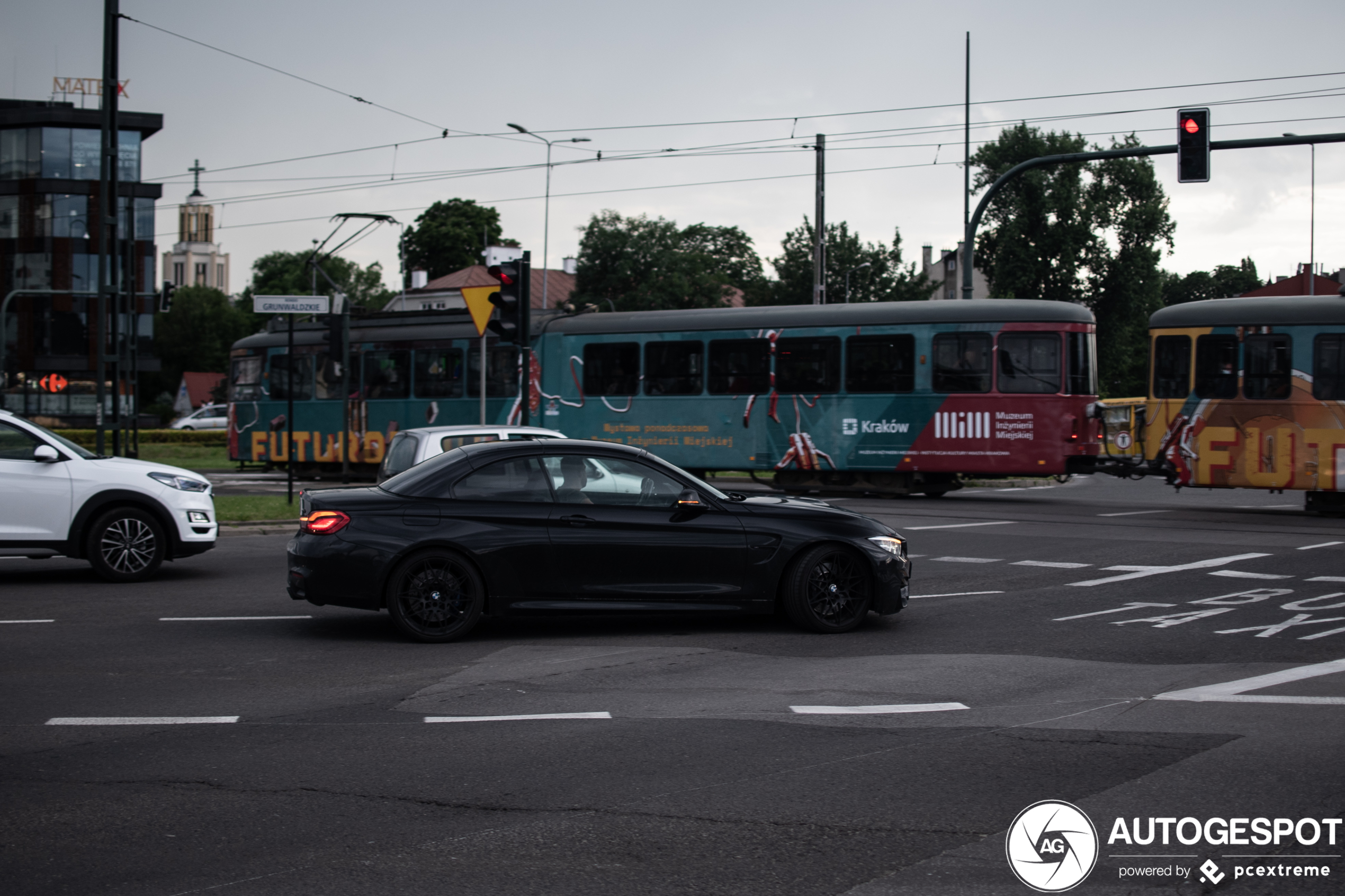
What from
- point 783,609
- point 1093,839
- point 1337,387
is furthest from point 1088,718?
point 1337,387

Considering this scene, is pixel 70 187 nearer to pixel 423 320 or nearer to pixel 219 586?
pixel 423 320

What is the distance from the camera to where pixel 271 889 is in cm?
406

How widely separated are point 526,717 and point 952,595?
5600 mm

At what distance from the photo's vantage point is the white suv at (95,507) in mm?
11266

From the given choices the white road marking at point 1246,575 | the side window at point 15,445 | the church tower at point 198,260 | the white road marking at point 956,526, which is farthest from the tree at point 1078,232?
the church tower at point 198,260

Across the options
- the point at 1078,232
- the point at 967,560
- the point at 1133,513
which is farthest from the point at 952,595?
the point at 1078,232

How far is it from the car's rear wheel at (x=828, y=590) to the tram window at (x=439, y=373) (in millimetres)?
18486

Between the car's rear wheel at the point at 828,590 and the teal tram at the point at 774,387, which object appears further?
the teal tram at the point at 774,387

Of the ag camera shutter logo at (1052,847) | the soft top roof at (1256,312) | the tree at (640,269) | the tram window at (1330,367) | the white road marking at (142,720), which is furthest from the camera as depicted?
the tree at (640,269)

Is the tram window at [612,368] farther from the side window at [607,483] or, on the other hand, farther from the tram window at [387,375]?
the side window at [607,483]

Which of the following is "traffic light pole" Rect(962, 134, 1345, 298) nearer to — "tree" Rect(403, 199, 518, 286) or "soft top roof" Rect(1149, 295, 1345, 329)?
"soft top roof" Rect(1149, 295, 1345, 329)

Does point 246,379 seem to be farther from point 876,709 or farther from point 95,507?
point 876,709

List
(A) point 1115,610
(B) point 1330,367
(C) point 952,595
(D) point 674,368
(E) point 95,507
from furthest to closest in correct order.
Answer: (D) point 674,368 → (B) point 1330,367 → (E) point 95,507 → (C) point 952,595 → (A) point 1115,610

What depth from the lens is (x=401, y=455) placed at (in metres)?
13.5
